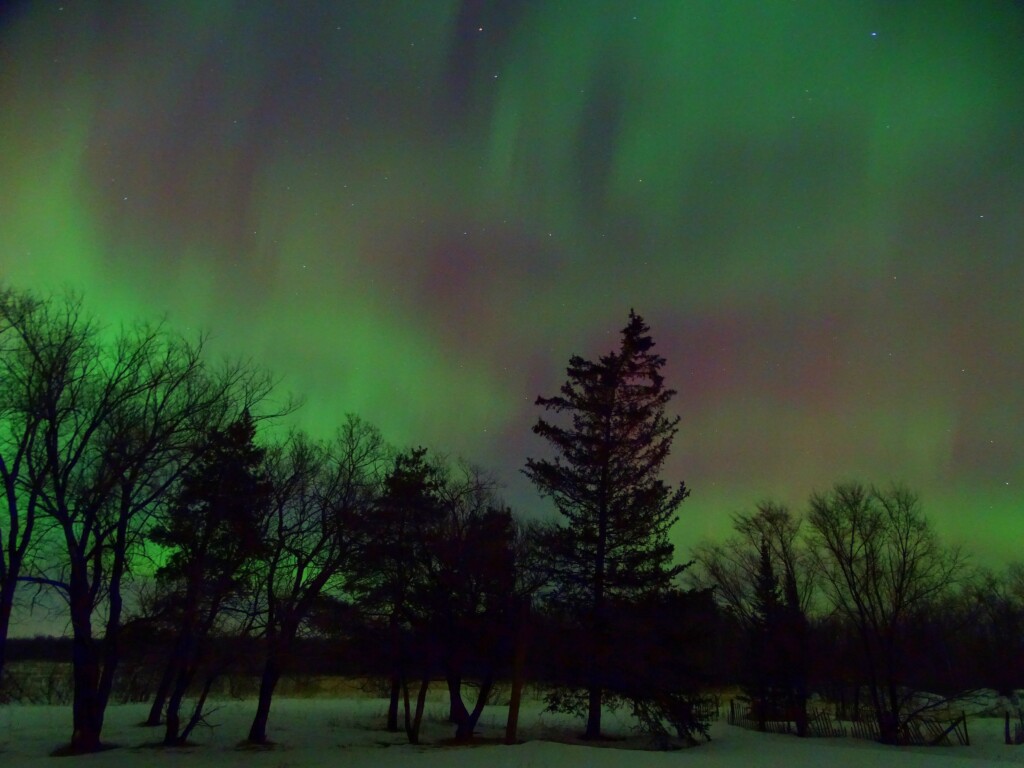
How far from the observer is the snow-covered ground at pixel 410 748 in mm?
21484

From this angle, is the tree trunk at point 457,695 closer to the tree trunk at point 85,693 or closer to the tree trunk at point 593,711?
the tree trunk at point 593,711

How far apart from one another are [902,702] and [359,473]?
38.0 metres

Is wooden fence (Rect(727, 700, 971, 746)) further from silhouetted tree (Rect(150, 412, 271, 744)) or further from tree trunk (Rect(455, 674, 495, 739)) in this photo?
silhouetted tree (Rect(150, 412, 271, 744))

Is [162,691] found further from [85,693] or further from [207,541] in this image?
[207,541]

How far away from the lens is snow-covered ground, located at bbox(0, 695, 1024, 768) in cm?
2148

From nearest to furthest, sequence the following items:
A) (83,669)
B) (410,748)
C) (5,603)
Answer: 1. (5,603)
2. (83,669)
3. (410,748)

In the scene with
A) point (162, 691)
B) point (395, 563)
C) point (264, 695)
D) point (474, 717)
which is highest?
point (395, 563)

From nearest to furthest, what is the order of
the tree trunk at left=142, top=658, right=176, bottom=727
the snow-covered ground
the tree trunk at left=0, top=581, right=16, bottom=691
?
the tree trunk at left=0, top=581, right=16, bottom=691 → the snow-covered ground → the tree trunk at left=142, top=658, right=176, bottom=727

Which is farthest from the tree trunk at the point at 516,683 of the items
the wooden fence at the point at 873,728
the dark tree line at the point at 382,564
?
the wooden fence at the point at 873,728

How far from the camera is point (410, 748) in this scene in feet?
93.4

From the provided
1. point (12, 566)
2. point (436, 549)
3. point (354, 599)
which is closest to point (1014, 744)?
point (436, 549)

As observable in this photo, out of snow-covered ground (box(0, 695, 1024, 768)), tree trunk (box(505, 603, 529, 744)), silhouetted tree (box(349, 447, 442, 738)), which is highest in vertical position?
silhouetted tree (box(349, 447, 442, 738))

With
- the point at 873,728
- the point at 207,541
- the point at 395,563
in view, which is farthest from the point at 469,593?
the point at 873,728

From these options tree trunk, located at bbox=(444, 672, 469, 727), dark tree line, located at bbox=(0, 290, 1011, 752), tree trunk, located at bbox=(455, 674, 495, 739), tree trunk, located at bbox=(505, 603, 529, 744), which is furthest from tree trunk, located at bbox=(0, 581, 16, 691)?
tree trunk, located at bbox=(455, 674, 495, 739)
